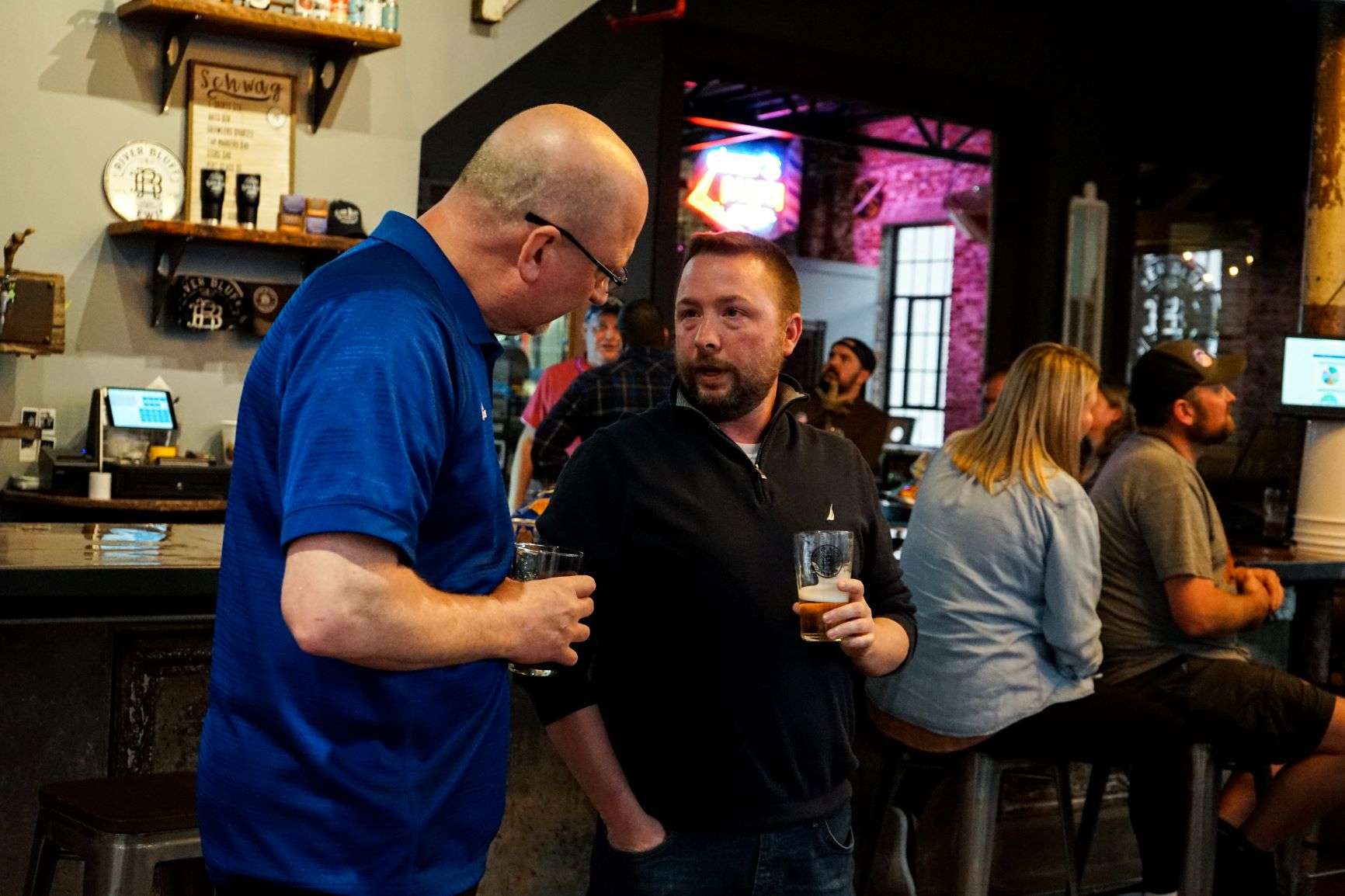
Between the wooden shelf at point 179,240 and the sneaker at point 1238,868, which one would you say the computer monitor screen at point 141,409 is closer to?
the wooden shelf at point 179,240

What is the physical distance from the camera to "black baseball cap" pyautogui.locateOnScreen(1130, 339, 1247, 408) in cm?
405

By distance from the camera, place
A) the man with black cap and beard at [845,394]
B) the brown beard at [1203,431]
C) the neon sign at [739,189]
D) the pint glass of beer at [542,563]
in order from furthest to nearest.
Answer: the neon sign at [739,189] → the man with black cap and beard at [845,394] → the brown beard at [1203,431] → the pint glass of beer at [542,563]

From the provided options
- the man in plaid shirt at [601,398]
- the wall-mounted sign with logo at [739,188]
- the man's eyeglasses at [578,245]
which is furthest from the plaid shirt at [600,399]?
the wall-mounted sign with logo at [739,188]

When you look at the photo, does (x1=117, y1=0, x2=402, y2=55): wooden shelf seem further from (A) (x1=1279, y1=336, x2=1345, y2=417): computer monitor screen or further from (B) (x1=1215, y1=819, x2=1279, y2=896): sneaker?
(B) (x1=1215, y1=819, x2=1279, y2=896): sneaker

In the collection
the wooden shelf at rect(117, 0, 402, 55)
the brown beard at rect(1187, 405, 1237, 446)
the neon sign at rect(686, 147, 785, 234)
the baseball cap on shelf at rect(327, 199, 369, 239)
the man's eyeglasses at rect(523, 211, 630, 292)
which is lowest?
the brown beard at rect(1187, 405, 1237, 446)

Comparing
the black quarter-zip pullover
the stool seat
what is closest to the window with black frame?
the black quarter-zip pullover

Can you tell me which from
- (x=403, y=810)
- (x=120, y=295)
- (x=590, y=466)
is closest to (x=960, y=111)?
(x=120, y=295)

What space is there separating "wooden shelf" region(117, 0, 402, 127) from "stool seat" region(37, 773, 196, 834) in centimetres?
A: 403

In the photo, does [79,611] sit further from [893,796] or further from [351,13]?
[351,13]

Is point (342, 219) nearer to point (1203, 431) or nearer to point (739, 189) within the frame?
point (1203, 431)

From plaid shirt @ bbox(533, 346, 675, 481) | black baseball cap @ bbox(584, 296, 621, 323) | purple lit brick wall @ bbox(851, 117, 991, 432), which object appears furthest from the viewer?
purple lit brick wall @ bbox(851, 117, 991, 432)

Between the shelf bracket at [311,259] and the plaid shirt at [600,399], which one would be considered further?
the shelf bracket at [311,259]

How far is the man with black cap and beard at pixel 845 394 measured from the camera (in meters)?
7.28

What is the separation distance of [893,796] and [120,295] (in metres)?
3.97
